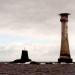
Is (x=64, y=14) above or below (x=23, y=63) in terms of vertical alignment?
above

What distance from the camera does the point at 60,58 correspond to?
452ft

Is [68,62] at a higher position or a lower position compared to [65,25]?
lower

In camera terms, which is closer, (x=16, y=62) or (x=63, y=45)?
(x=63, y=45)

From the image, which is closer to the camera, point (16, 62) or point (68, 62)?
point (68, 62)

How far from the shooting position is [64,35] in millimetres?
140500

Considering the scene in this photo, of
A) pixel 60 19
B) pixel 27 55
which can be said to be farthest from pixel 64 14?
pixel 27 55

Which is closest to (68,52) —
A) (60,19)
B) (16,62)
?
(60,19)

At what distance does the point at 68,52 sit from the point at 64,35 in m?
7.23

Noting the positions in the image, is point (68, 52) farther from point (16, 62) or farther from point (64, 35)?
point (16, 62)

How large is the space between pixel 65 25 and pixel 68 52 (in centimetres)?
1125

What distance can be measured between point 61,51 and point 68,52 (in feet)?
9.61

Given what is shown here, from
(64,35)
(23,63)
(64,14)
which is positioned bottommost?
(23,63)

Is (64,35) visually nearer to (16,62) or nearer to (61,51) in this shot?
(61,51)

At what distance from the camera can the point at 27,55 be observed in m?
136
